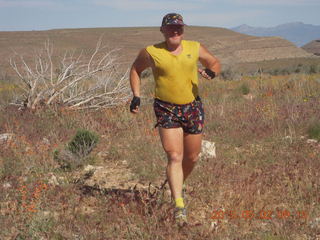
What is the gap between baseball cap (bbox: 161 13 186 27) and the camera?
138 inches

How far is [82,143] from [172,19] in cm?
308

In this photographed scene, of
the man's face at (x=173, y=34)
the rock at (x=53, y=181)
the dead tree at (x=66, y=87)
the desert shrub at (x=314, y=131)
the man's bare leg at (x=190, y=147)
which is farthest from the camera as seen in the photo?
the dead tree at (x=66, y=87)

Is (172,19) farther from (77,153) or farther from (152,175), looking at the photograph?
(77,153)

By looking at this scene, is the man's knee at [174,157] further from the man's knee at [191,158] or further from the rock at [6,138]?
the rock at [6,138]

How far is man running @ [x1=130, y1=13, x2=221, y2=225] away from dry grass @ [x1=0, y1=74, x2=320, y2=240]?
43 centimetres

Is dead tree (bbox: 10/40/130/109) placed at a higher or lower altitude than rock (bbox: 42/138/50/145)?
higher

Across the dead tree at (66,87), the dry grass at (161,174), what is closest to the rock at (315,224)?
the dry grass at (161,174)

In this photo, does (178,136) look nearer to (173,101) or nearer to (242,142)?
(173,101)

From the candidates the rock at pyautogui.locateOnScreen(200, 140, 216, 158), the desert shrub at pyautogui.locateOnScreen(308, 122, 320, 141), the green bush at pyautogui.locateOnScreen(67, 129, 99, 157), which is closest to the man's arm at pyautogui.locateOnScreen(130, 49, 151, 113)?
the green bush at pyautogui.locateOnScreen(67, 129, 99, 157)

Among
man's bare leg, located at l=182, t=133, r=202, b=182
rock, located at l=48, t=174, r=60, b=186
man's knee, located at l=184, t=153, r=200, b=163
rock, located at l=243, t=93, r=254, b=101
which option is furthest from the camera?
rock, located at l=243, t=93, r=254, b=101

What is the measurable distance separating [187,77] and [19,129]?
4764 mm

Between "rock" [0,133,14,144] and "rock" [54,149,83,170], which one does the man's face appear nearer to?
"rock" [54,149,83,170]

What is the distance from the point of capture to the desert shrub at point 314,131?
6.41m

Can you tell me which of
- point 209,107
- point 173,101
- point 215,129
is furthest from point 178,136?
point 209,107
